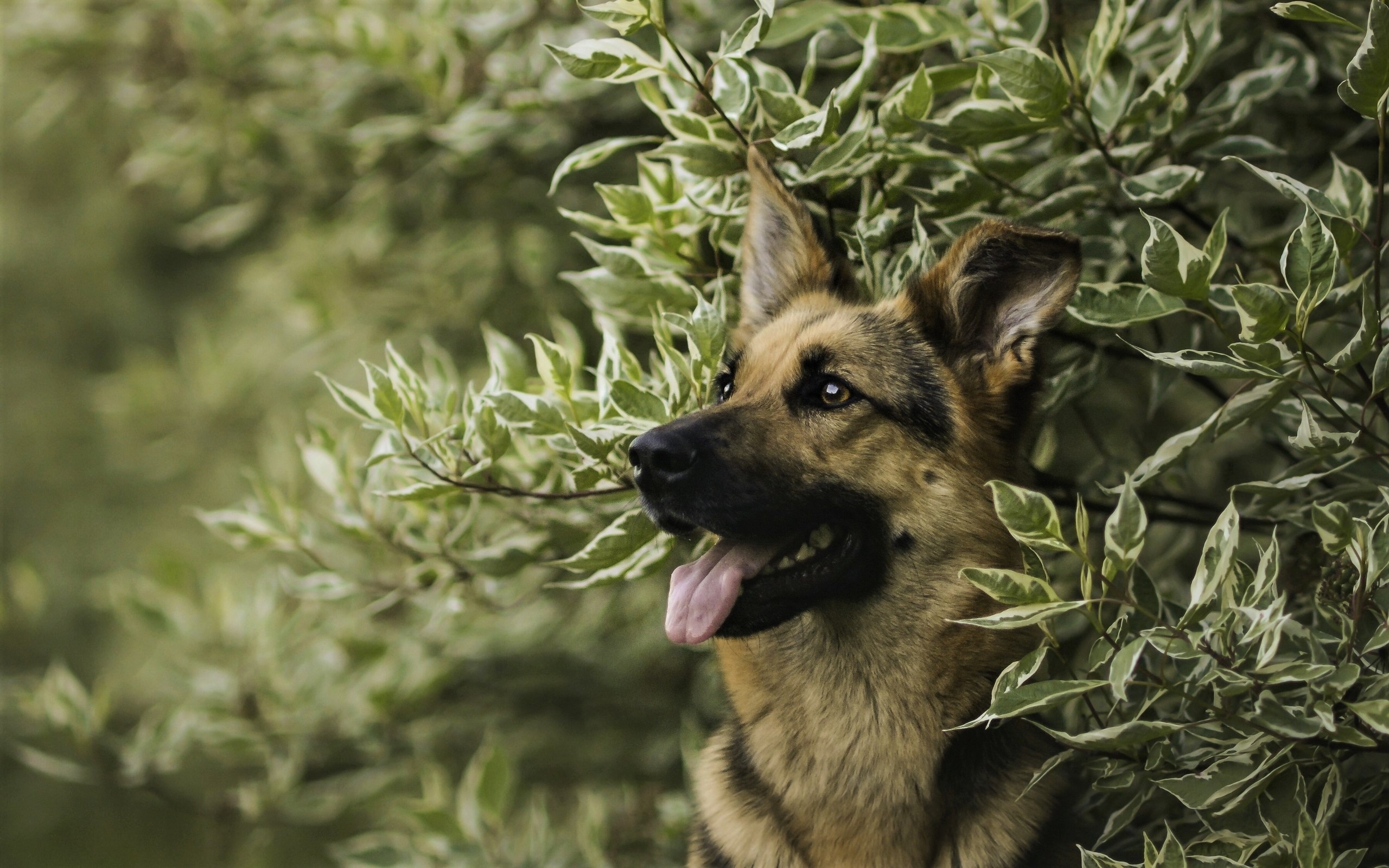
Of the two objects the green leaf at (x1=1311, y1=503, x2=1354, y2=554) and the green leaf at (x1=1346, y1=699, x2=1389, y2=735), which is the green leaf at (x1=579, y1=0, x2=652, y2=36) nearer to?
the green leaf at (x1=1311, y1=503, x2=1354, y2=554)

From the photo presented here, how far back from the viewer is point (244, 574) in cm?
541

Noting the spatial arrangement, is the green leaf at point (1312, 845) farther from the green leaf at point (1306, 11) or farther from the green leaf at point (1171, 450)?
the green leaf at point (1306, 11)

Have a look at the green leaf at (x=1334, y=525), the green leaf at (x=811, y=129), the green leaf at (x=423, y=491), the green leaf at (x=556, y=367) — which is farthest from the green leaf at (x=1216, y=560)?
the green leaf at (x=423, y=491)

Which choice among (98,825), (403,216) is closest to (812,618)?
(403,216)

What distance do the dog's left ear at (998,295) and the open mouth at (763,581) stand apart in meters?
0.40

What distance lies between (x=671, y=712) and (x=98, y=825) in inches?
176

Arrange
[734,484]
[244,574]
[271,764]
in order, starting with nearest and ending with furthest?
[734,484] → [271,764] → [244,574]

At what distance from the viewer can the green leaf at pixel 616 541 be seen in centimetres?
195

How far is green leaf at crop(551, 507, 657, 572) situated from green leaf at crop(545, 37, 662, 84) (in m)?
0.76

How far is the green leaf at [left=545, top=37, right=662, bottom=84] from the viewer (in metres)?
1.80

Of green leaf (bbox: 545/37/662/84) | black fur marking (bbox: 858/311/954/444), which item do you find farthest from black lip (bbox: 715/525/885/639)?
green leaf (bbox: 545/37/662/84)

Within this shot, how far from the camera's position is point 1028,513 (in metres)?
1.51

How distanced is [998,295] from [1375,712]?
2.87 ft

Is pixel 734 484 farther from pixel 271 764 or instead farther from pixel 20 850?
pixel 20 850
